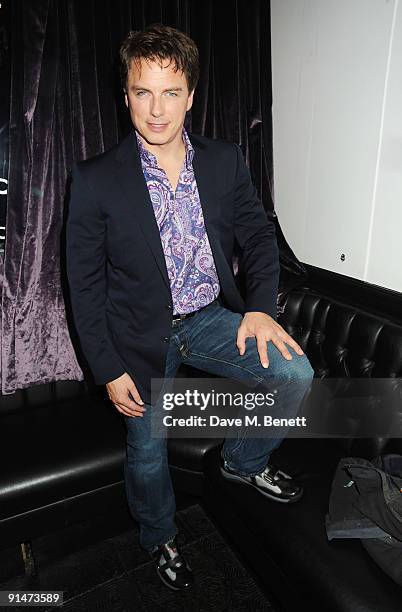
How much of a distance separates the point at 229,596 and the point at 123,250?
1561 mm

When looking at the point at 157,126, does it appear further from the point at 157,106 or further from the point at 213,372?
the point at 213,372

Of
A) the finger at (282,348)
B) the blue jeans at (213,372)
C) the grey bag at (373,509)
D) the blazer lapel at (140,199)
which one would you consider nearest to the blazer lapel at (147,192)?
the blazer lapel at (140,199)

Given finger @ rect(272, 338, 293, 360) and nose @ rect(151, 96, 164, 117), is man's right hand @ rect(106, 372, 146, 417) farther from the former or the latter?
nose @ rect(151, 96, 164, 117)

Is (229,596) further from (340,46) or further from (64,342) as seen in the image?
(340,46)

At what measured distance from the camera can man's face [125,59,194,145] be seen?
1541mm

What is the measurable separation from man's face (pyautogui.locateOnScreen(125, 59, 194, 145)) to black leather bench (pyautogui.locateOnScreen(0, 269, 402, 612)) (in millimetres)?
1210

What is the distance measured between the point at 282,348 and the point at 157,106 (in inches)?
36.9

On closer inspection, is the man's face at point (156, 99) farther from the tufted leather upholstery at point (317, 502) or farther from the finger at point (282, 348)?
the tufted leather upholstery at point (317, 502)

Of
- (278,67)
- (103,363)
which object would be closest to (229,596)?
(103,363)

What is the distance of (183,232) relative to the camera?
5.73 feet

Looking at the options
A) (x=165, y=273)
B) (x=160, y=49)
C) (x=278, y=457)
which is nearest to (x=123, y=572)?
(x=278, y=457)

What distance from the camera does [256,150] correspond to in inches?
114

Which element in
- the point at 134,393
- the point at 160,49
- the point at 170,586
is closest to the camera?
the point at 160,49

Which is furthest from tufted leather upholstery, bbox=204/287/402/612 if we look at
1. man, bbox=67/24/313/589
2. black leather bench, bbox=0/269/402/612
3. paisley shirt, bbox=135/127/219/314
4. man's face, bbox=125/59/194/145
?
man's face, bbox=125/59/194/145
